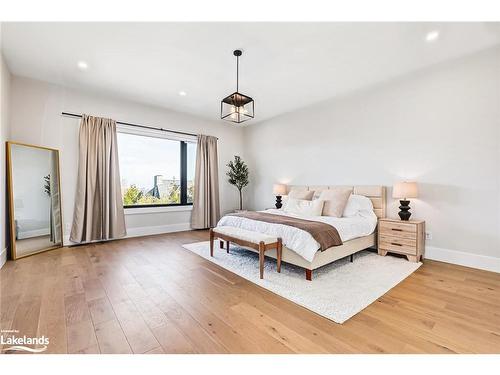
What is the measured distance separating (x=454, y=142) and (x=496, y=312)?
7.06 feet

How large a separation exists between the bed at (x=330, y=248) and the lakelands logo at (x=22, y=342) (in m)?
2.22

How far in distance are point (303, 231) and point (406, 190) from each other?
173cm

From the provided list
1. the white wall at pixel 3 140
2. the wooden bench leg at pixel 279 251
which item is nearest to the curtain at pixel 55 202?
the white wall at pixel 3 140

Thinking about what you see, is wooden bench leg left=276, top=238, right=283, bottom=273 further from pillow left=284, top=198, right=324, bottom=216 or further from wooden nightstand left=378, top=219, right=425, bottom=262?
wooden nightstand left=378, top=219, right=425, bottom=262

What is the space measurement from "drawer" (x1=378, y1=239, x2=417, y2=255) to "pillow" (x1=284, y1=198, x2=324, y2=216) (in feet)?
3.25

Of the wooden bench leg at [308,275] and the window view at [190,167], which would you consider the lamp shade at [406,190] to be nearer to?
the wooden bench leg at [308,275]

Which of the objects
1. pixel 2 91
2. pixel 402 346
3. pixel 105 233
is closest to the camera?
pixel 402 346

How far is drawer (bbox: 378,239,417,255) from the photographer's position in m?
3.24

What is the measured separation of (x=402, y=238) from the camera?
3.33 meters

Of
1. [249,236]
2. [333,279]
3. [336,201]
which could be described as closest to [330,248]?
[333,279]

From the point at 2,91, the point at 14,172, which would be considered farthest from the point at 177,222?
the point at 2,91

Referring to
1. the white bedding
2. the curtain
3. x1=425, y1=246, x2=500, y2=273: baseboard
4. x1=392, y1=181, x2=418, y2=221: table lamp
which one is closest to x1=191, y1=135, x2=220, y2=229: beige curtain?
the white bedding

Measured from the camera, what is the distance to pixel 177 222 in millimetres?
5418
